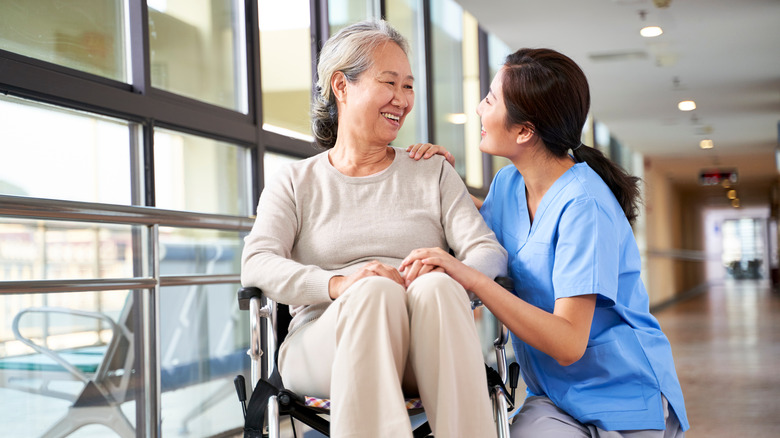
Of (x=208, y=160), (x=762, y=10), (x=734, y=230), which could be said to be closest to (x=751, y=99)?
(x=762, y=10)

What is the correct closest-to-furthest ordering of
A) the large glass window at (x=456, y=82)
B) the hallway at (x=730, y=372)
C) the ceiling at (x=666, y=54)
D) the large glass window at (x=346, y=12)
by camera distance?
the hallway at (x=730, y=372), the large glass window at (x=346, y=12), the large glass window at (x=456, y=82), the ceiling at (x=666, y=54)

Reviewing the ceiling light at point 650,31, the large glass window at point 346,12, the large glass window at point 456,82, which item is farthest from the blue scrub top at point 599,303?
the ceiling light at point 650,31

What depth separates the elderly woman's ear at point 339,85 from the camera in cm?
189

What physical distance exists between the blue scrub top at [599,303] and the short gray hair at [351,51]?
1.76 feet

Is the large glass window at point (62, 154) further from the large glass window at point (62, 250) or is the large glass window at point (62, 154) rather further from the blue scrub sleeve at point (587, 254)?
the blue scrub sleeve at point (587, 254)

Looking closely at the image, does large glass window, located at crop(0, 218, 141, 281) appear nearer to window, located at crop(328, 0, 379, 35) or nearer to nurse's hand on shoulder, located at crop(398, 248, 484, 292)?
nurse's hand on shoulder, located at crop(398, 248, 484, 292)

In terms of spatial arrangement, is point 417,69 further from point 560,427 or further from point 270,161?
point 560,427

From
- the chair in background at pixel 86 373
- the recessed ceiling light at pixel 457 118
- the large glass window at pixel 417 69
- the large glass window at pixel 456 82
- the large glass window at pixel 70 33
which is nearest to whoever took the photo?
the chair in background at pixel 86 373

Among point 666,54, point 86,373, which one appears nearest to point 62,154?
point 86,373

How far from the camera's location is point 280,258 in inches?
62.9

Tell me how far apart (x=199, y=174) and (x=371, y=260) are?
66.3 inches

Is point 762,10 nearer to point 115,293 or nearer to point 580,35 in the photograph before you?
point 580,35

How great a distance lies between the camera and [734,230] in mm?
35688

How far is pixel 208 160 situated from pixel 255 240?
1663 millimetres
